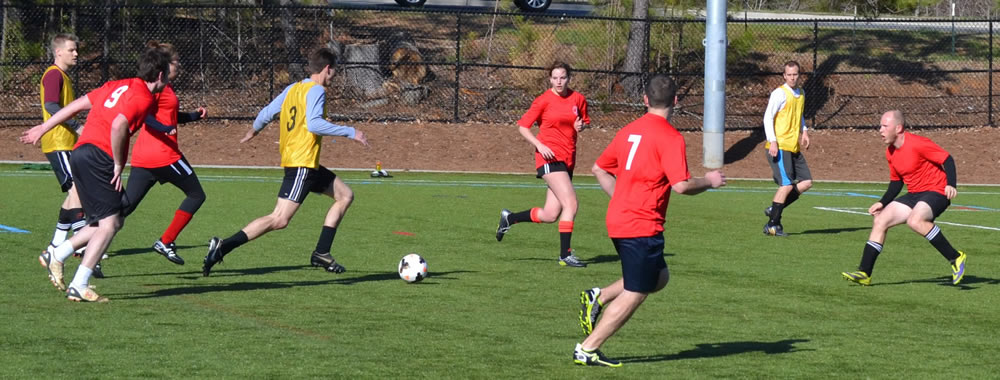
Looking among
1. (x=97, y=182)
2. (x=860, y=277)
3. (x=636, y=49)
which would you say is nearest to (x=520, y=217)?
(x=860, y=277)

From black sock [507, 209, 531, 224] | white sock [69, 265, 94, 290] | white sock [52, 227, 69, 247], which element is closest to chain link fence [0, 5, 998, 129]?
black sock [507, 209, 531, 224]

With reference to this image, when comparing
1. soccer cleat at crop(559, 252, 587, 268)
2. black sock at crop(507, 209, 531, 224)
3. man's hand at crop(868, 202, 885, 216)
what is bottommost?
soccer cleat at crop(559, 252, 587, 268)

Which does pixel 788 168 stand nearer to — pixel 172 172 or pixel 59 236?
pixel 172 172

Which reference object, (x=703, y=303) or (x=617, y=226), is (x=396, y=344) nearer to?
(x=617, y=226)

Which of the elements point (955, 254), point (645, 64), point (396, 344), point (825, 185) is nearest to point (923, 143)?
point (955, 254)

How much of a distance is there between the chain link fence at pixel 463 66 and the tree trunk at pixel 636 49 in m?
0.04

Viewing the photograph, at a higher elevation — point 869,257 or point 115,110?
point 115,110

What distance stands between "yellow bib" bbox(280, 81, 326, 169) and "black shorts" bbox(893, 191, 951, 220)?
5147mm

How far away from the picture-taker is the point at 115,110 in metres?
8.54

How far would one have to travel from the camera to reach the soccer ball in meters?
10.0

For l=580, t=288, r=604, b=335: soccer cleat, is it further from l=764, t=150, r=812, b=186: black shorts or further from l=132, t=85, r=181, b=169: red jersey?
l=764, t=150, r=812, b=186: black shorts

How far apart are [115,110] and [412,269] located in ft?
9.14

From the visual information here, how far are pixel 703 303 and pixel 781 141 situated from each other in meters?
5.78

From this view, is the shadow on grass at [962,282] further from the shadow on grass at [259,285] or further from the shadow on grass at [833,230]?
the shadow on grass at [259,285]
